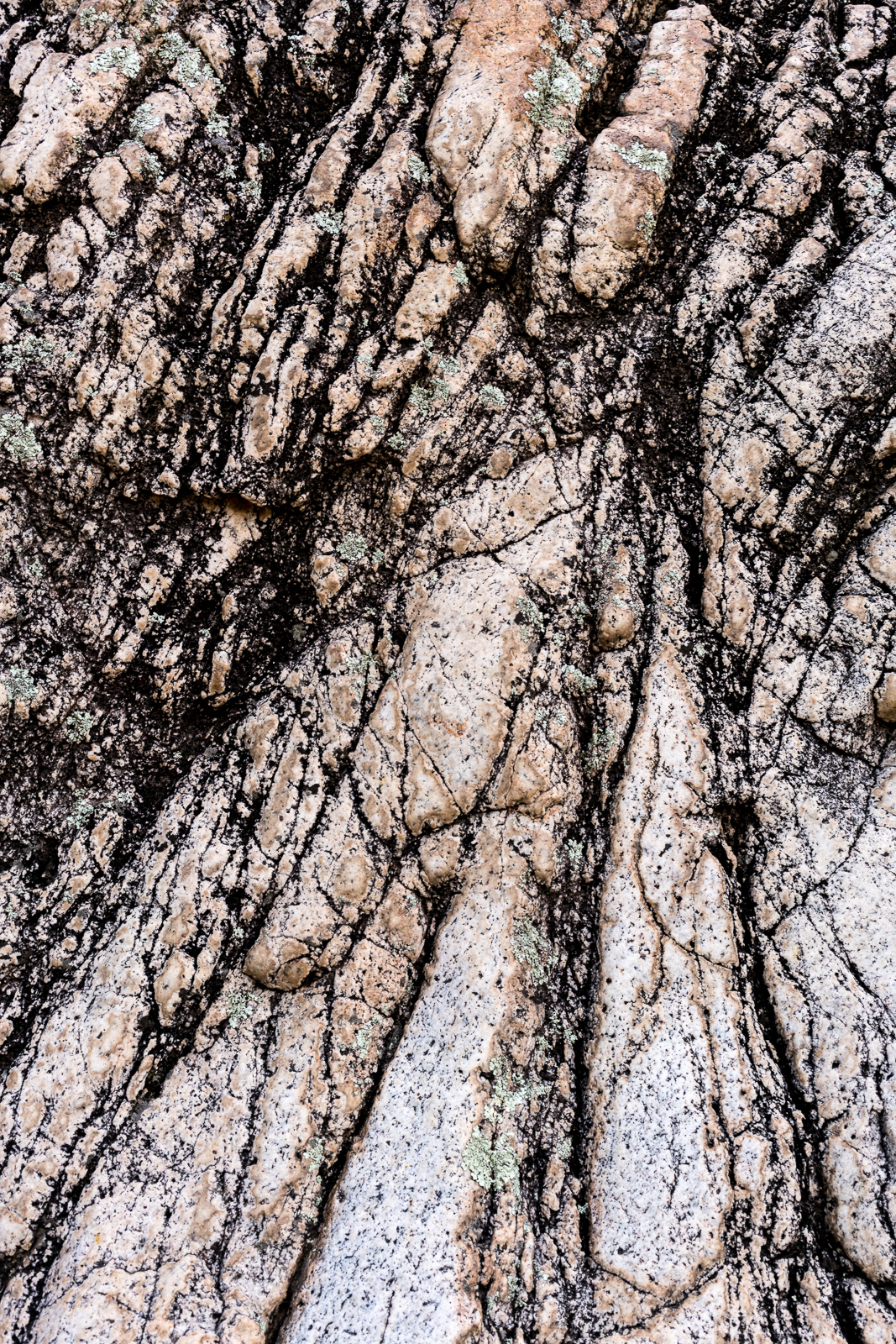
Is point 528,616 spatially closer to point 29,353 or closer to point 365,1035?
point 365,1035

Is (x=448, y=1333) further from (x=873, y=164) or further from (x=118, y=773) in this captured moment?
(x=873, y=164)

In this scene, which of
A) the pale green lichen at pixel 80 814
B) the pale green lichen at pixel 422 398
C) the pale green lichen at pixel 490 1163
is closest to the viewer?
the pale green lichen at pixel 490 1163

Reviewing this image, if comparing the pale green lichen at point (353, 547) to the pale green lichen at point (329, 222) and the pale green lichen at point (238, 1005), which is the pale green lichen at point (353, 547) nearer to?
the pale green lichen at point (329, 222)

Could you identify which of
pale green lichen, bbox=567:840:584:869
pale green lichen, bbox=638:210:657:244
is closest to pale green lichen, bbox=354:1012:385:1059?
pale green lichen, bbox=567:840:584:869

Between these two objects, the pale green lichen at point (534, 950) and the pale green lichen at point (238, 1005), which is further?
the pale green lichen at point (238, 1005)

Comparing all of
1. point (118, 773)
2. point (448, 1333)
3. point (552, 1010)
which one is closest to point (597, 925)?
point (552, 1010)

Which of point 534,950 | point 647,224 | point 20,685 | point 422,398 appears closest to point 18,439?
point 20,685

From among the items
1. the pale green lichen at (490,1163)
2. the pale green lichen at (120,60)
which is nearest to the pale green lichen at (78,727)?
the pale green lichen at (490,1163)
